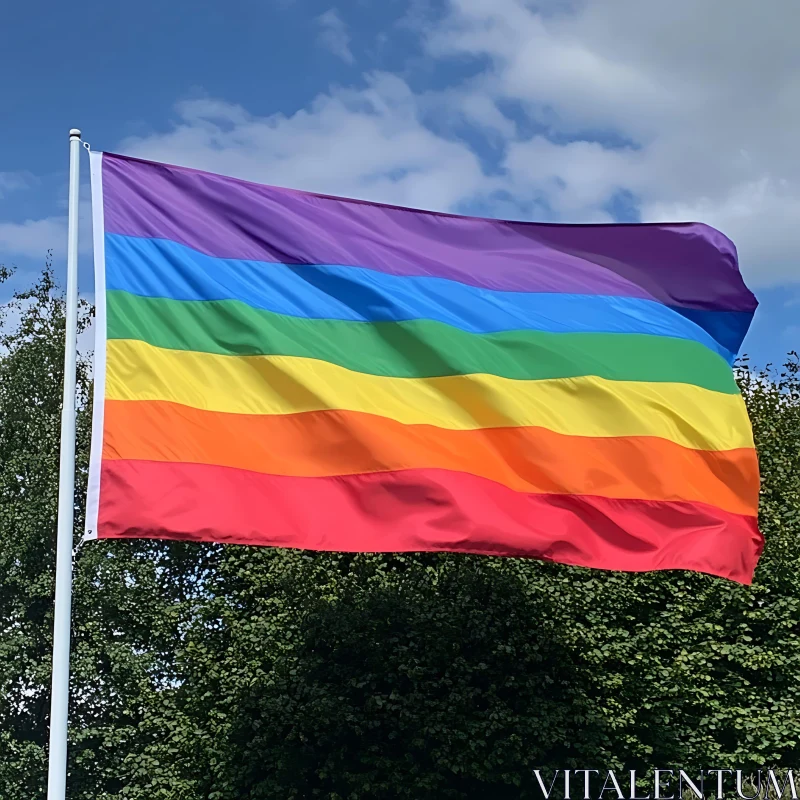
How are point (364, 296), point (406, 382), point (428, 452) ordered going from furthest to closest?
point (364, 296), point (406, 382), point (428, 452)

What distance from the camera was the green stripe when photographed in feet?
20.8

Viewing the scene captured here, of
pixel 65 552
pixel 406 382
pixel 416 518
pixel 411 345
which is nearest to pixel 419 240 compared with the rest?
pixel 411 345

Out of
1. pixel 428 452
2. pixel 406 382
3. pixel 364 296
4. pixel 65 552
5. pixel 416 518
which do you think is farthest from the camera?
pixel 364 296

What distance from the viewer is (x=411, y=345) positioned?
274 inches

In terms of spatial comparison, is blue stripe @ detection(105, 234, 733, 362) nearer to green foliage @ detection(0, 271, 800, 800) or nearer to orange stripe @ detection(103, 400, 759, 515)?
orange stripe @ detection(103, 400, 759, 515)

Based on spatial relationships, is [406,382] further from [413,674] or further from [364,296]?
[413,674]

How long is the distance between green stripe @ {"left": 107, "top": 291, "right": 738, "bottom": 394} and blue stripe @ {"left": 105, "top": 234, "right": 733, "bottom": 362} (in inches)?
2.9

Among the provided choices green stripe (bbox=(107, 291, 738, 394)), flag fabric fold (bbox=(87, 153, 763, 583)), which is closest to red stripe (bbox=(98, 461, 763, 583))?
flag fabric fold (bbox=(87, 153, 763, 583))

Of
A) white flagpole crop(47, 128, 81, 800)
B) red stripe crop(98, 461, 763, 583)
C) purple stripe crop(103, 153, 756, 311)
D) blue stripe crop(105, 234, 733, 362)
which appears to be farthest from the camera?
purple stripe crop(103, 153, 756, 311)

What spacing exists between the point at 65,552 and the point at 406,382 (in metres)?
2.48

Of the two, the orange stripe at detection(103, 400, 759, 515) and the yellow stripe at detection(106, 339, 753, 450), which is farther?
the yellow stripe at detection(106, 339, 753, 450)

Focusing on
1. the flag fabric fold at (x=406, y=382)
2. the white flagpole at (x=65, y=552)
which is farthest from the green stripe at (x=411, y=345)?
the white flagpole at (x=65, y=552)

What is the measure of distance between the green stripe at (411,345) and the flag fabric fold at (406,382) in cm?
1

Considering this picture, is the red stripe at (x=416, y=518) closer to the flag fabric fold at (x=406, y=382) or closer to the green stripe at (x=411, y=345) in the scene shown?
the flag fabric fold at (x=406, y=382)
